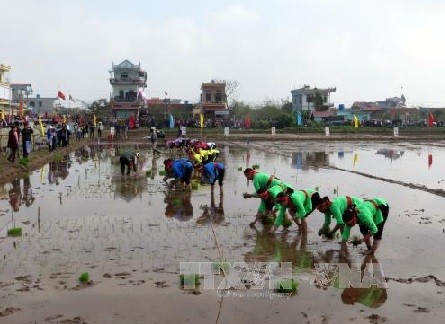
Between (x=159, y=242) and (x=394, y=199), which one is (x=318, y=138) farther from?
(x=159, y=242)

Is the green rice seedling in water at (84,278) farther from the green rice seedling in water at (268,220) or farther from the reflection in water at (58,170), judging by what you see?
the reflection in water at (58,170)

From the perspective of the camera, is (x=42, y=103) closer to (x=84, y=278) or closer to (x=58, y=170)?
(x=58, y=170)

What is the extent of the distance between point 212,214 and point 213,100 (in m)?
67.4

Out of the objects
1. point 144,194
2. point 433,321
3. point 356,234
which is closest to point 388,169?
point 144,194

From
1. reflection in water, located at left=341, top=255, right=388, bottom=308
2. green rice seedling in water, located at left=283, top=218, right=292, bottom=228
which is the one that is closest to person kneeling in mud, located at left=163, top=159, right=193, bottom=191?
green rice seedling in water, located at left=283, top=218, right=292, bottom=228

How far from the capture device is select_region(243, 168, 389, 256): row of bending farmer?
10.5 meters

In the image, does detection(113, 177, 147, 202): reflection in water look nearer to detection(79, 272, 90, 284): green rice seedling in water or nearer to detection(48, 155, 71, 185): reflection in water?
detection(48, 155, 71, 185): reflection in water

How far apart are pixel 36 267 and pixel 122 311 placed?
106 inches

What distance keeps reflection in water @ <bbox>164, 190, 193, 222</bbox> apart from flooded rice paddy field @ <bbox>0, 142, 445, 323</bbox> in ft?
0.11

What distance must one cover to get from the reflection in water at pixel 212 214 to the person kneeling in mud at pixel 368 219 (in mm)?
4106

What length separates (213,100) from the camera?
81562mm

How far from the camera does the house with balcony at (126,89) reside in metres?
77.2

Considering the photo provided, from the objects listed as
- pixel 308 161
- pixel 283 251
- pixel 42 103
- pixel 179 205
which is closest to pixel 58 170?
pixel 179 205

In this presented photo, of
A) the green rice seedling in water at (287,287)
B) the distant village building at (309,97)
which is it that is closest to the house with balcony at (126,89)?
the distant village building at (309,97)
